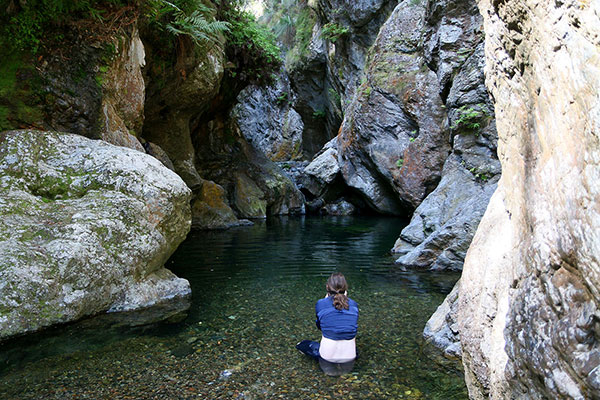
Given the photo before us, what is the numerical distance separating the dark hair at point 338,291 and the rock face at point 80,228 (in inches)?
140

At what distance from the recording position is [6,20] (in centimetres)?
730

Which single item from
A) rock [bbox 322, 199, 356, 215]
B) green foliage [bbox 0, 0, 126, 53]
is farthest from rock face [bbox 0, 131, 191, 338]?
rock [bbox 322, 199, 356, 215]

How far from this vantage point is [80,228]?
6.14 meters

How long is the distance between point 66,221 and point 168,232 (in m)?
1.74

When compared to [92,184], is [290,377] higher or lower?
lower

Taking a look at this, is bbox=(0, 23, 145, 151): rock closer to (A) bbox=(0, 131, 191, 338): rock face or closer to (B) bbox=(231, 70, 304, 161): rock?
(A) bbox=(0, 131, 191, 338): rock face

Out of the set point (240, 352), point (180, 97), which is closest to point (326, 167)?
point (180, 97)

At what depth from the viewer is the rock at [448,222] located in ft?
33.3

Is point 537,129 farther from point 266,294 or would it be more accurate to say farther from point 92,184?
point 92,184

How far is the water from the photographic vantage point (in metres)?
4.17

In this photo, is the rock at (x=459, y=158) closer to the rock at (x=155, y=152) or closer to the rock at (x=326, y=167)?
the rock at (x=155, y=152)

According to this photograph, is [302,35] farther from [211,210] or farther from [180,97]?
[180,97]

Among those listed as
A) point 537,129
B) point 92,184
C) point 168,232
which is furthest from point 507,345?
point 92,184

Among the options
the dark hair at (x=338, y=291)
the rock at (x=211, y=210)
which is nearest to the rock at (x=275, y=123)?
the rock at (x=211, y=210)
